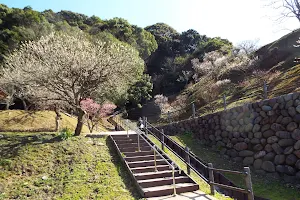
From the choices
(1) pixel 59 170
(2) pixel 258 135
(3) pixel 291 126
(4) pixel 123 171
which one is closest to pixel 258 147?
(2) pixel 258 135

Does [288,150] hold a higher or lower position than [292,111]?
lower

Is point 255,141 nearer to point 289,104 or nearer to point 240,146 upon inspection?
point 240,146

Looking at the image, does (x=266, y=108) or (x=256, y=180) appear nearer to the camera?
(x=256, y=180)

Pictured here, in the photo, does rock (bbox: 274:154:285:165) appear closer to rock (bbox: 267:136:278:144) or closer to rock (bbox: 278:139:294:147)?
rock (bbox: 278:139:294:147)

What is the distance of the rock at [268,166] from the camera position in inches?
403

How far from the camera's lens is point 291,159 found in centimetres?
955

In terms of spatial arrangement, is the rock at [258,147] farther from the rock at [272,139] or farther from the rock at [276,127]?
the rock at [276,127]

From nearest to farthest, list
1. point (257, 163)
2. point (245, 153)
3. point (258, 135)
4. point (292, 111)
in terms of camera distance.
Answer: point (292, 111), point (257, 163), point (258, 135), point (245, 153)

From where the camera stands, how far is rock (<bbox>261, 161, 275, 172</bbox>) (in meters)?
10.2

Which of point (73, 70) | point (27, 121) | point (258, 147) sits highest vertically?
point (73, 70)

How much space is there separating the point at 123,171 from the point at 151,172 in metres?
0.98

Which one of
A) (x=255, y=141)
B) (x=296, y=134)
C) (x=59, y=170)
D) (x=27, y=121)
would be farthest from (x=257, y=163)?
(x=27, y=121)

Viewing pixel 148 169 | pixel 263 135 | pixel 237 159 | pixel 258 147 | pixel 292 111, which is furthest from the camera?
pixel 237 159

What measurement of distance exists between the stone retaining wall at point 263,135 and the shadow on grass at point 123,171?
5.91 meters
